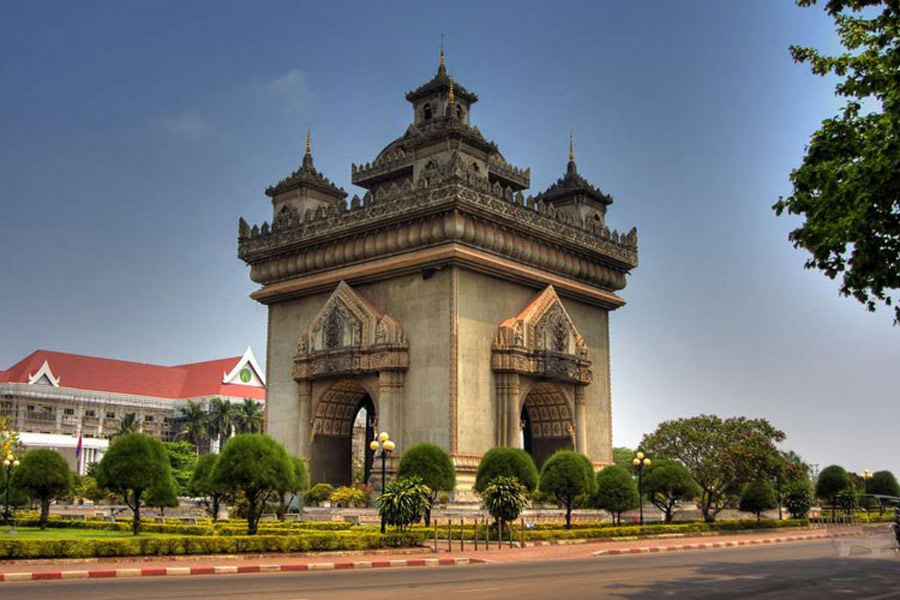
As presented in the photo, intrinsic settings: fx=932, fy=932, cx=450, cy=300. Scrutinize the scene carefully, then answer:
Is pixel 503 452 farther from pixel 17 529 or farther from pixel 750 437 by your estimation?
pixel 17 529

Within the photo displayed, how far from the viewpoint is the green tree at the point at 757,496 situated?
1563 inches

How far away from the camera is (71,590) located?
1399 cm

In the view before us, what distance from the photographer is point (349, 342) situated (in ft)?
118

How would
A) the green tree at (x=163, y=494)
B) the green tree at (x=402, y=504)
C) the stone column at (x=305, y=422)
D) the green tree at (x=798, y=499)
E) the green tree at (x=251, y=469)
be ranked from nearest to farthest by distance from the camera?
1. the green tree at (x=402, y=504)
2. the green tree at (x=251, y=469)
3. the green tree at (x=163, y=494)
4. the stone column at (x=305, y=422)
5. the green tree at (x=798, y=499)

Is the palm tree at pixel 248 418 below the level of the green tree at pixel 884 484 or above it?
above

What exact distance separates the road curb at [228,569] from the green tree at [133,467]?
8.99m

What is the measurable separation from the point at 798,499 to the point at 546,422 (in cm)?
1407

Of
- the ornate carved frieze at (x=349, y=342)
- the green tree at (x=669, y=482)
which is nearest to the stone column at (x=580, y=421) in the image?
the green tree at (x=669, y=482)

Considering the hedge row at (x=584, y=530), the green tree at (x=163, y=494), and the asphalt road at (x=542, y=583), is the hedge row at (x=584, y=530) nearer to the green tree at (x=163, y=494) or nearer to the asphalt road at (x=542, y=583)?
the asphalt road at (x=542, y=583)

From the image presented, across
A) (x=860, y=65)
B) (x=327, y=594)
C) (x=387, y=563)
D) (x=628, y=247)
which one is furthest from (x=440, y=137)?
(x=327, y=594)

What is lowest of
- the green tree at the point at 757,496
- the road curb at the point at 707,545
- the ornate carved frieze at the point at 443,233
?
the road curb at the point at 707,545

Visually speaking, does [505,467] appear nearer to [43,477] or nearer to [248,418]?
[43,477]

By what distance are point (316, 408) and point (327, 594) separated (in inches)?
→ 950

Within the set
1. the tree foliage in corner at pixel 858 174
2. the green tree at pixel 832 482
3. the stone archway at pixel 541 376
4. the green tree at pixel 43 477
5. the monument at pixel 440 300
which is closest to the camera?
the tree foliage in corner at pixel 858 174
